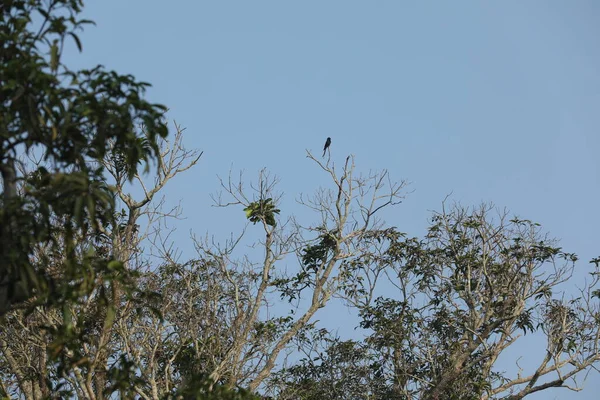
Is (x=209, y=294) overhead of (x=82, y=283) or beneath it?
overhead

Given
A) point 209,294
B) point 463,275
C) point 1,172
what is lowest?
point 1,172

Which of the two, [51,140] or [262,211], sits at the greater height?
[262,211]

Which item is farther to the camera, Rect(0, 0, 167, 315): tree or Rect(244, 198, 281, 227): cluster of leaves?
Rect(244, 198, 281, 227): cluster of leaves

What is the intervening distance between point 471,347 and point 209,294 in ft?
18.5

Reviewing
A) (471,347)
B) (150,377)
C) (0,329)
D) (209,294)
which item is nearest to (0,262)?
(150,377)

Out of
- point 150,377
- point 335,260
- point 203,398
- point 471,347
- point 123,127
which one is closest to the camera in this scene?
point 123,127

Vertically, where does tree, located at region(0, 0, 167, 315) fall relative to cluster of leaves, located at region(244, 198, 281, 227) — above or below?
below

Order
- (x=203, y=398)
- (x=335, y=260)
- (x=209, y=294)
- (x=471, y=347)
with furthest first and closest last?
(x=471, y=347), (x=335, y=260), (x=209, y=294), (x=203, y=398)

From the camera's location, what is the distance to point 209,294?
15688 millimetres

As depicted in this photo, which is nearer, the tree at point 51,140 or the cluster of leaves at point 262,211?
the tree at point 51,140

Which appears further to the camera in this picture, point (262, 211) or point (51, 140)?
point (262, 211)

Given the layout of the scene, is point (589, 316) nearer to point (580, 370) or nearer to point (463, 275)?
point (580, 370)

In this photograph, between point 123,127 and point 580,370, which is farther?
point 580,370

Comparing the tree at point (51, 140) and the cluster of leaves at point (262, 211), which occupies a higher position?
the cluster of leaves at point (262, 211)
